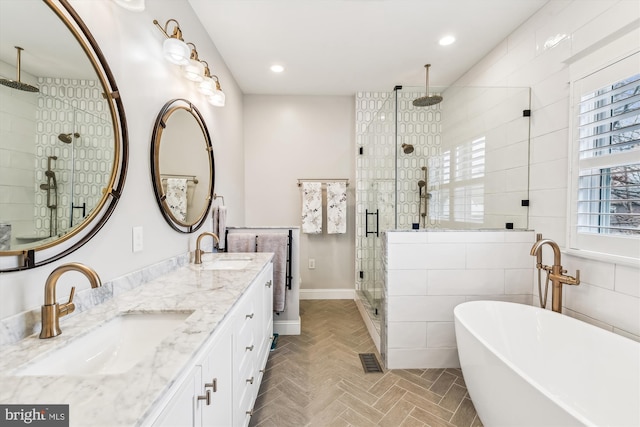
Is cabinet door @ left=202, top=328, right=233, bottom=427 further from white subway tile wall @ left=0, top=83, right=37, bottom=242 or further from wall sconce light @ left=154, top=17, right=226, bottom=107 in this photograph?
wall sconce light @ left=154, top=17, right=226, bottom=107

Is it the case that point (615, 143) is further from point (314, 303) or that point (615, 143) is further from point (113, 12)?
point (314, 303)

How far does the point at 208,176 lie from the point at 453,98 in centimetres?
236

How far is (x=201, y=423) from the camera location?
32.5 inches

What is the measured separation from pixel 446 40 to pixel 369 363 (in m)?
2.82

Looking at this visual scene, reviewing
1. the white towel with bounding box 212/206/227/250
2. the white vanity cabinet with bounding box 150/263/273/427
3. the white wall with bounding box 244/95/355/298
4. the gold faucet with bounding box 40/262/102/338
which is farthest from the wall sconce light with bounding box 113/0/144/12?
the white wall with bounding box 244/95/355/298

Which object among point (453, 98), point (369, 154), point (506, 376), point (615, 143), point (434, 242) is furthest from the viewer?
point (369, 154)

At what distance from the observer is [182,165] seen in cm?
186

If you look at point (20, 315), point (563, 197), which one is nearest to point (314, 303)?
point (563, 197)

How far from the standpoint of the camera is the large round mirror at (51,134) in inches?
31.8

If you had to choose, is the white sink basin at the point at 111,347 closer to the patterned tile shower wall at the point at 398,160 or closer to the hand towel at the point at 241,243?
the hand towel at the point at 241,243

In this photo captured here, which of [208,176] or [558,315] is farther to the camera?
[208,176]

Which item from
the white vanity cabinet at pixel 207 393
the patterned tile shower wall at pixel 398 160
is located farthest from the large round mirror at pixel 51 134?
the patterned tile shower wall at pixel 398 160

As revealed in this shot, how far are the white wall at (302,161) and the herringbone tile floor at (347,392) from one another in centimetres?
125

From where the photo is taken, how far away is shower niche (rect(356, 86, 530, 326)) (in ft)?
7.17
